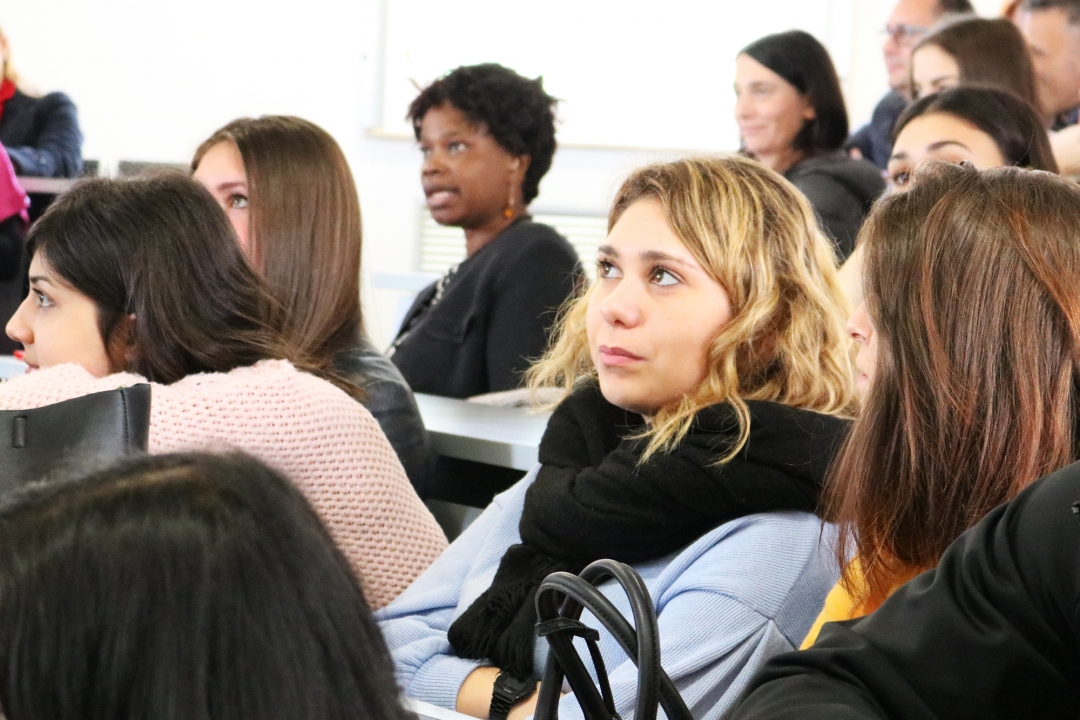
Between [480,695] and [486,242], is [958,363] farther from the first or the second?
[486,242]

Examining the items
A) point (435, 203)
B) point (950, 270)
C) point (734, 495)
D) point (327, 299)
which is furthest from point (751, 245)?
point (435, 203)

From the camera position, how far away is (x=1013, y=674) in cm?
80

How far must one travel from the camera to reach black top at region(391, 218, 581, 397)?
3.03 metres

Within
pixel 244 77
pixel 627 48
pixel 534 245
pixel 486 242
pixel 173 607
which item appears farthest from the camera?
pixel 244 77

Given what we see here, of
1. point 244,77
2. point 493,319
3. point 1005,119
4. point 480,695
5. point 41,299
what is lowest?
point 480,695

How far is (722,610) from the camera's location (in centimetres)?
138

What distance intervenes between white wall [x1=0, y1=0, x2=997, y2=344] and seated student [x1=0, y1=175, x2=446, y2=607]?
14.7 ft

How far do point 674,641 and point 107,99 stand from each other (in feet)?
19.4

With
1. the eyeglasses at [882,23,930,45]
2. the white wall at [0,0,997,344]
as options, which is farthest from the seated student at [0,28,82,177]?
the eyeglasses at [882,23,930,45]

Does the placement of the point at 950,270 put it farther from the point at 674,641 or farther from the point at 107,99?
the point at 107,99

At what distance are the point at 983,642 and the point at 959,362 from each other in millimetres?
410

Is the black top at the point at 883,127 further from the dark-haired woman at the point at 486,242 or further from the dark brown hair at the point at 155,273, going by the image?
the dark brown hair at the point at 155,273

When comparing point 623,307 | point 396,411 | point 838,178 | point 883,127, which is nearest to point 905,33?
point 883,127

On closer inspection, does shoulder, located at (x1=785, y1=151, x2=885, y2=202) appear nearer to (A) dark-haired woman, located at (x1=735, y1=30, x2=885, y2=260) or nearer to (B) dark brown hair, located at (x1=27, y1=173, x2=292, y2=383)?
(A) dark-haired woman, located at (x1=735, y1=30, x2=885, y2=260)
